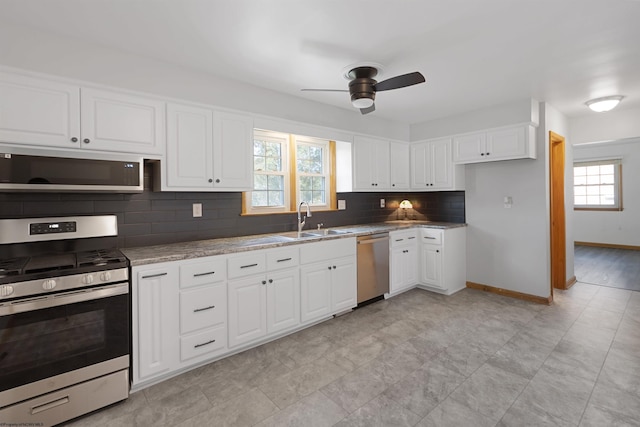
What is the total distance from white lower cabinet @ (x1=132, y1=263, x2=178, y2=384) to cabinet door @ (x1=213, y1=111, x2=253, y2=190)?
95 cm

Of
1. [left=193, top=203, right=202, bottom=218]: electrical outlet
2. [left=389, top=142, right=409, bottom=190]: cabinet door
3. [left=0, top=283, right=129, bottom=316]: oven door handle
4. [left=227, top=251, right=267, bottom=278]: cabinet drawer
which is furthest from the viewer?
[left=389, top=142, right=409, bottom=190]: cabinet door

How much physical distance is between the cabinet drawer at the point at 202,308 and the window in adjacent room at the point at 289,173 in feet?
3.68

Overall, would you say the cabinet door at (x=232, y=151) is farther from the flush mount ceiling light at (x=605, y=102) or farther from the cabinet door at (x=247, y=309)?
the flush mount ceiling light at (x=605, y=102)

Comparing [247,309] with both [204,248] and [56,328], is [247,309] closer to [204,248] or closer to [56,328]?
[204,248]

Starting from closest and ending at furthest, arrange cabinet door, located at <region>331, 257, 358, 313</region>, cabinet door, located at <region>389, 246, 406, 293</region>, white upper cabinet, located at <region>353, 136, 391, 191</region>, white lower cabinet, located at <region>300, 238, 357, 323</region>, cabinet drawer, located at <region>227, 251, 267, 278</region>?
cabinet drawer, located at <region>227, 251, 267, 278</region> → white lower cabinet, located at <region>300, 238, 357, 323</region> → cabinet door, located at <region>331, 257, 358, 313</region> → cabinet door, located at <region>389, 246, 406, 293</region> → white upper cabinet, located at <region>353, 136, 391, 191</region>

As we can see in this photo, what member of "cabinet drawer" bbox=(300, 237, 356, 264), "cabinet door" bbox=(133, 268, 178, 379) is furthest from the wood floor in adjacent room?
"cabinet door" bbox=(133, 268, 178, 379)

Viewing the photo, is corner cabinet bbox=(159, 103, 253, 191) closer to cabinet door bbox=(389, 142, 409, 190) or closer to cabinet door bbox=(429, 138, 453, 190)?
cabinet door bbox=(389, 142, 409, 190)

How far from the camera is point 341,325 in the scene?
326 centimetres

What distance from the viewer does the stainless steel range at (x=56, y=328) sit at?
1726mm

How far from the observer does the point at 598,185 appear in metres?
7.56

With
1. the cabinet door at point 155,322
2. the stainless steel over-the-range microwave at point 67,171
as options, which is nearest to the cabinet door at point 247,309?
the cabinet door at point 155,322

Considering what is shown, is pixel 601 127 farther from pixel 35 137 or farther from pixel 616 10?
pixel 35 137

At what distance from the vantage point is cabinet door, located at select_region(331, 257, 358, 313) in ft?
11.0

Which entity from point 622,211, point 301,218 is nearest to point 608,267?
point 622,211
